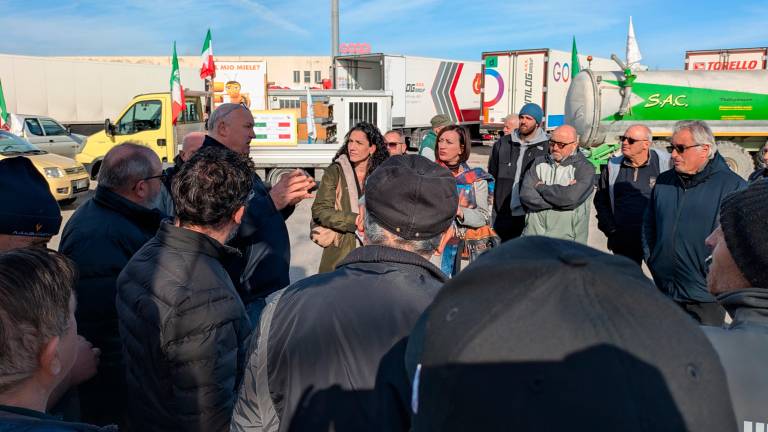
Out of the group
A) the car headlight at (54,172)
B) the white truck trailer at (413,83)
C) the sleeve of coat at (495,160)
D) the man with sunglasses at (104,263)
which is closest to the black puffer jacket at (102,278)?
the man with sunglasses at (104,263)

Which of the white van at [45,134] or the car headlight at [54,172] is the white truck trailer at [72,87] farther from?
the car headlight at [54,172]

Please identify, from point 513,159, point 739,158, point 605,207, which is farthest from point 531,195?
point 739,158

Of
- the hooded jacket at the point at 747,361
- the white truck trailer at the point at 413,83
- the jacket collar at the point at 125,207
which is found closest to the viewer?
the hooded jacket at the point at 747,361

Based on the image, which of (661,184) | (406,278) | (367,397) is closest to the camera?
(367,397)

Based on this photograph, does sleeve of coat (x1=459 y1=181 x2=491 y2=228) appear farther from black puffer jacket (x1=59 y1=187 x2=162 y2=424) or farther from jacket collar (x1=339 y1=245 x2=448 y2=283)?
jacket collar (x1=339 y1=245 x2=448 y2=283)

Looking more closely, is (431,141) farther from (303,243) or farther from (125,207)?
(125,207)

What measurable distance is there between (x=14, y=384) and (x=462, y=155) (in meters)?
3.70

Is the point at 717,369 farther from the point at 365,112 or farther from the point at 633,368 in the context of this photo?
the point at 365,112

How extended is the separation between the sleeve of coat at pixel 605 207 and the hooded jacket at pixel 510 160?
0.91 metres

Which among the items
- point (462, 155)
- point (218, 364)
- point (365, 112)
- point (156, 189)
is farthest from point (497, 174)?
point (365, 112)

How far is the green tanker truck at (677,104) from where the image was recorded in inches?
506

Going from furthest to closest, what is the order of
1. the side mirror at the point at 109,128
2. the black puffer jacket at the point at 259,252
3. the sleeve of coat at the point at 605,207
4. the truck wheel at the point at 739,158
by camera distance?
the truck wheel at the point at 739,158 < the side mirror at the point at 109,128 < the sleeve of coat at the point at 605,207 < the black puffer jacket at the point at 259,252

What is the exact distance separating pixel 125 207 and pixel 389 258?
1562 mm

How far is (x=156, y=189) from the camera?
118 inches
